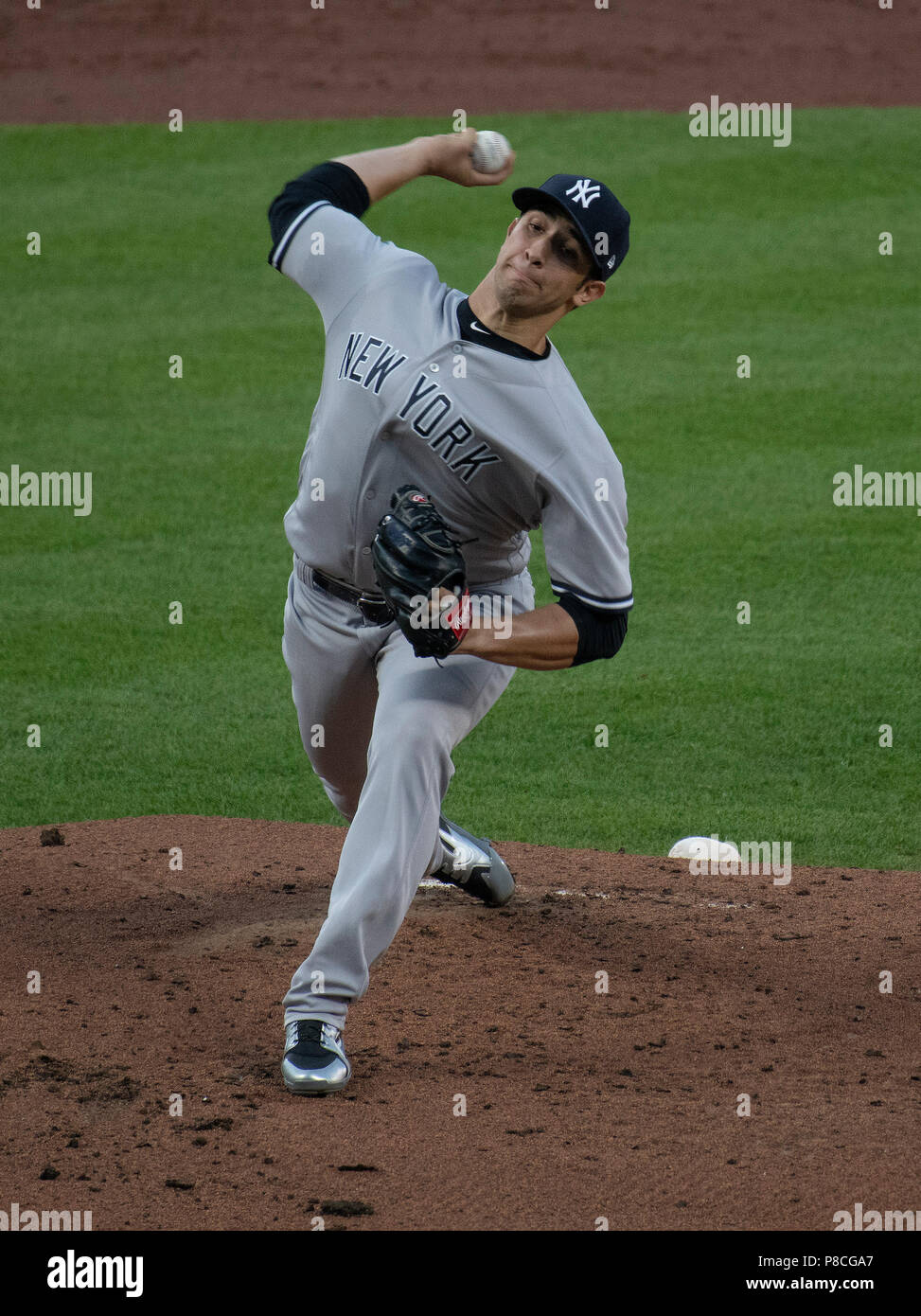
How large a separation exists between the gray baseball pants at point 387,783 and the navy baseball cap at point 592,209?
2.97 feet

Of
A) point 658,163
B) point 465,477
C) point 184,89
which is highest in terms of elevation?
point 184,89

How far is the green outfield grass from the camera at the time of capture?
6.73 meters

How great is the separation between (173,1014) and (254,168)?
15168 mm

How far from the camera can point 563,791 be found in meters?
6.62

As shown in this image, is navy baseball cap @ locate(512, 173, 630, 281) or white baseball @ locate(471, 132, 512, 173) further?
white baseball @ locate(471, 132, 512, 173)

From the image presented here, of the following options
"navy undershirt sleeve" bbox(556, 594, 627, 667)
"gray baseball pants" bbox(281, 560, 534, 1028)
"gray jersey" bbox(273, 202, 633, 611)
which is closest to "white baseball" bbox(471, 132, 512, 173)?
"gray jersey" bbox(273, 202, 633, 611)

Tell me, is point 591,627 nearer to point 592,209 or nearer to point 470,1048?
point 592,209

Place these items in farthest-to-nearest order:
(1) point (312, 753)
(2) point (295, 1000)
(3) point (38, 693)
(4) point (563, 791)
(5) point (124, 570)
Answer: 1. (5) point (124, 570)
2. (3) point (38, 693)
3. (4) point (563, 791)
4. (1) point (312, 753)
5. (2) point (295, 1000)

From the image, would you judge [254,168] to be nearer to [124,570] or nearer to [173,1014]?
[124,570]

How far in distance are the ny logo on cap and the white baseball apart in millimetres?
505

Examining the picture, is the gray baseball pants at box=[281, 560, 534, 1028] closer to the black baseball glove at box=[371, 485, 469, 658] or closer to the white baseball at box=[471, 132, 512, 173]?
the black baseball glove at box=[371, 485, 469, 658]

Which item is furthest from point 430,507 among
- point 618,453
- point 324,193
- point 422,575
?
point 618,453

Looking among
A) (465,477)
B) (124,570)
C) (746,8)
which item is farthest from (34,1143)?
(746,8)

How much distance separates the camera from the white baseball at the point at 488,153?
4.43m
